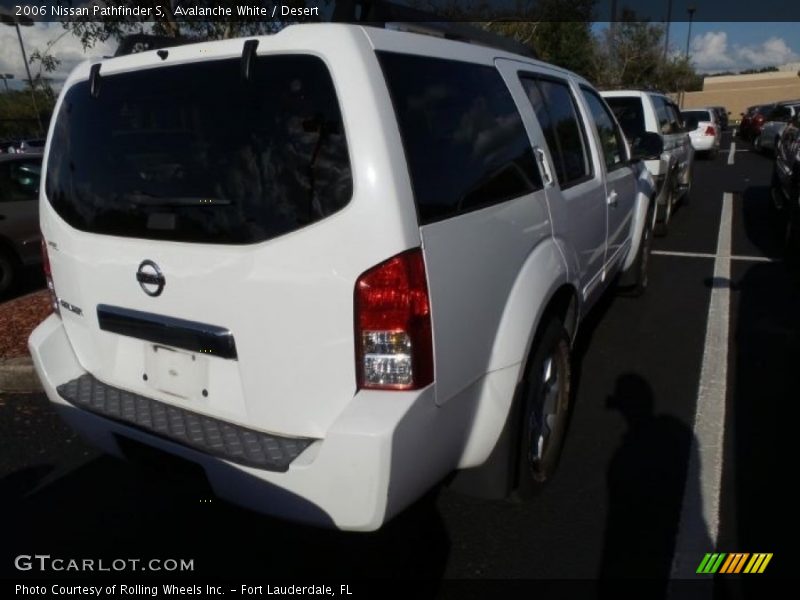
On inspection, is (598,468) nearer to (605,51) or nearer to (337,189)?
(337,189)

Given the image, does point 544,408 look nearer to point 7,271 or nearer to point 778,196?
point 7,271

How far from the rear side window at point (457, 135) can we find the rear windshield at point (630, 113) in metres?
5.77

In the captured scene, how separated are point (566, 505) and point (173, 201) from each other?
7.11 ft

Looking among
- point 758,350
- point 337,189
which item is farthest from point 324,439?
point 758,350

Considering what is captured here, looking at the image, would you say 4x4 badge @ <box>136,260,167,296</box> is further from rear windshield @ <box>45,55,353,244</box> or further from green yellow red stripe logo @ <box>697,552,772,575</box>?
green yellow red stripe logo @ <box>697,552,772,575</box>

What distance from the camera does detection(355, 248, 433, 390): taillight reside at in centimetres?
187

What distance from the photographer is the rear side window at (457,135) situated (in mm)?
2008

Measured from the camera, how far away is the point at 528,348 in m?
2.44

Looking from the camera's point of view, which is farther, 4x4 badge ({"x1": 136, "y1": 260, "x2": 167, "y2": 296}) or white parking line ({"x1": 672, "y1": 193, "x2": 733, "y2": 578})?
white parking line ({"x1": 672, "y1": 193, "x2": 733, "y2": 578})

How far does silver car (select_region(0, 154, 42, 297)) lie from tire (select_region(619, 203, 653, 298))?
6.35 m

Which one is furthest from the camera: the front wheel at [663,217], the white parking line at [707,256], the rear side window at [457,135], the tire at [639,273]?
the front wheel at [663,217]

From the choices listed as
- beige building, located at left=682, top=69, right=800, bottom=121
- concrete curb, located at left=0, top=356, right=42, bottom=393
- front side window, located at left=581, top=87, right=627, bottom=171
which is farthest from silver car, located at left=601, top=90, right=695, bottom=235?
beige building, located at left=682, top=69, right=800, bottom=121

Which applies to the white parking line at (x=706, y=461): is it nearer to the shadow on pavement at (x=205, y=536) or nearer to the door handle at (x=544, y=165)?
the shadow on pavement at (x=205, y=536)

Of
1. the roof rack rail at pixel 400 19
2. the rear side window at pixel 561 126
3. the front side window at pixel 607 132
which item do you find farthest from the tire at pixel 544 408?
the front side window at pixel 607 132
